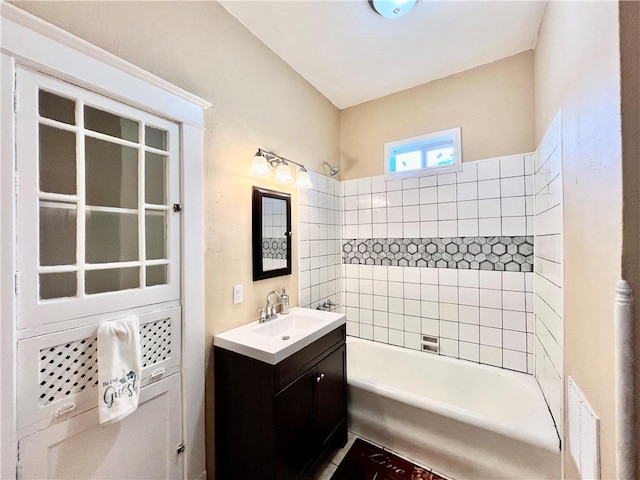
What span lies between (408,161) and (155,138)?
207 cm

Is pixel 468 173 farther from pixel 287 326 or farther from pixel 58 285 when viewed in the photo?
pixel 58 285

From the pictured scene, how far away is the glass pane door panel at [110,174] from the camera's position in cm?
105

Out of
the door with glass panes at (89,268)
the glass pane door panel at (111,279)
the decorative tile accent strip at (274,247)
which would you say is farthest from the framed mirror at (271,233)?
the glass pane door panel at (111,279)

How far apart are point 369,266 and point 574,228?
1652mm

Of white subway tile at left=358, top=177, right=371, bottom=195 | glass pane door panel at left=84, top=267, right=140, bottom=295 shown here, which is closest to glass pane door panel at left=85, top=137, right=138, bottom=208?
glass pane door panel at left=84, top=267, right=140, bottom=295

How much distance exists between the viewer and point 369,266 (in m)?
2.60

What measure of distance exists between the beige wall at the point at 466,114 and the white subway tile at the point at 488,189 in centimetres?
21

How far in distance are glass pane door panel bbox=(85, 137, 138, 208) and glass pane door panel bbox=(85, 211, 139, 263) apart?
54 mm

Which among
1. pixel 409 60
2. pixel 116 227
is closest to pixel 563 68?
pixel 409 60

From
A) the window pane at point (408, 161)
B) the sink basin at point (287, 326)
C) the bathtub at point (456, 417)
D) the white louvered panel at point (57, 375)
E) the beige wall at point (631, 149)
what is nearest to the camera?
the beige wall at point (631, 149)

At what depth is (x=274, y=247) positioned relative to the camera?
1.90 m

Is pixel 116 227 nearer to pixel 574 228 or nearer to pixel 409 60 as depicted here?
pixel 574 228

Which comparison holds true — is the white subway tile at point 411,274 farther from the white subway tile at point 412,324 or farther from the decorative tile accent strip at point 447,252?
the white subway tile at point 412,324

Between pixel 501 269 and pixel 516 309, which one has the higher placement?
pixel 501 269
